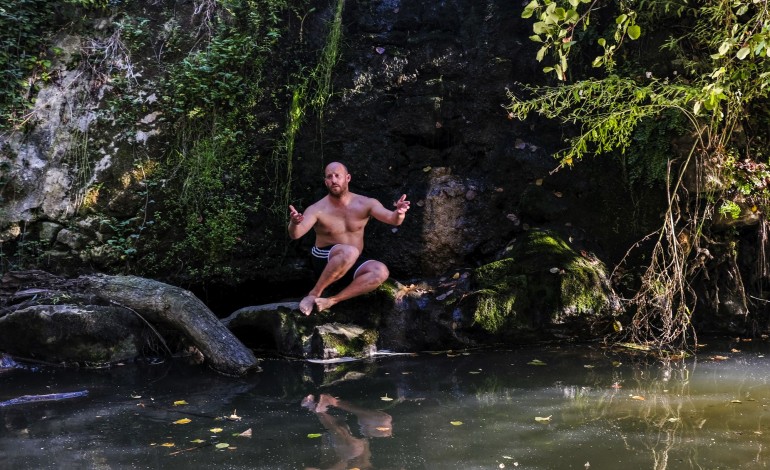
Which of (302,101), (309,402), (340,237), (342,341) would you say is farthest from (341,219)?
(309,402)

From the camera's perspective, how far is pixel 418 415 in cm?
472

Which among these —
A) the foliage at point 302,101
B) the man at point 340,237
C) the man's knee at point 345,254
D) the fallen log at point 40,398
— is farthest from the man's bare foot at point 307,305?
the fallen log at point 40,398

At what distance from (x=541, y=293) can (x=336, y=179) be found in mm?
2137

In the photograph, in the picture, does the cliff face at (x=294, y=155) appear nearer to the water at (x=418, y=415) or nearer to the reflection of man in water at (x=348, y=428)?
the water at (x=418, y=415)

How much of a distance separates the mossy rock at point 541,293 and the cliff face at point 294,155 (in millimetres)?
603

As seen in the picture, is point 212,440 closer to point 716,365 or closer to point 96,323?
point 96,323

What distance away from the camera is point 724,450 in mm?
3920

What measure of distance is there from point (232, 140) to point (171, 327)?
241cm

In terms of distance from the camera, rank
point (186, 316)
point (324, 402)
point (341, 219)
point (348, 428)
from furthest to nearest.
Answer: point (341, 219), point (186, 316), point (324, 402), point (348, 428)

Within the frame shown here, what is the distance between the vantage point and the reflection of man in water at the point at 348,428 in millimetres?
3955

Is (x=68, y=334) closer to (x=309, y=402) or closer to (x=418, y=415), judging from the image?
(x=309, y=402)

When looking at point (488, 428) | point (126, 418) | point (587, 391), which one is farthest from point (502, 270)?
point (126, 418)

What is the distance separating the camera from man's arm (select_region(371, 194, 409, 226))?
6.51 m

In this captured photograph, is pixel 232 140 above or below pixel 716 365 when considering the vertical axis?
above
